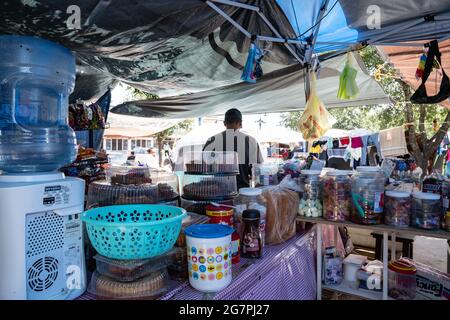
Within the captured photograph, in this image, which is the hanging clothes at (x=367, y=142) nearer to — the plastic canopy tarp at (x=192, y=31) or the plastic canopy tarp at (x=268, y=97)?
the plastic canopy tarp at (x=268, y=97)

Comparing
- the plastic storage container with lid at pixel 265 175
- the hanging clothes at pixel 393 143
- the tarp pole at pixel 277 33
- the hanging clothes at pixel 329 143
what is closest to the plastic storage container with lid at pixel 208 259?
the plastic storage container with lid at pixel 265 175

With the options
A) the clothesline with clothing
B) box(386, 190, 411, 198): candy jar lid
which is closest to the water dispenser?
box(386, 190, 411, 198): candy jar lid

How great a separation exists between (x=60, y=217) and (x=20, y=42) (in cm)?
83

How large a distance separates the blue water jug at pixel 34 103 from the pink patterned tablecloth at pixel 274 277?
0.95 meters

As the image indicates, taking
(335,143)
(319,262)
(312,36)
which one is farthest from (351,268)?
(335,143)

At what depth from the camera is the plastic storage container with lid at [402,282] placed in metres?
1.76

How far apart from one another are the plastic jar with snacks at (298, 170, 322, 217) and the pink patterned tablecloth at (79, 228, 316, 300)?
0.18 m

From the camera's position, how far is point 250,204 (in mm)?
1587

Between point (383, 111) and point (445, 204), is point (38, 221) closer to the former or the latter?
point (445, 204)

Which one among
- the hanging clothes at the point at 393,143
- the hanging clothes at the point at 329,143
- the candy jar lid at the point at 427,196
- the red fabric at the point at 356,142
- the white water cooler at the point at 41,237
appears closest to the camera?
the white water cooler at the point at 41,237

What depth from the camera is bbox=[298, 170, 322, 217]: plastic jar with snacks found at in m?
1.84

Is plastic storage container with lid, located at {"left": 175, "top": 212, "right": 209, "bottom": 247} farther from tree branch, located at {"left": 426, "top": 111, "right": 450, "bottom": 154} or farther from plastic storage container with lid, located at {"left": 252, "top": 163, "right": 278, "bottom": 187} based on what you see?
tree branch, located at {"left": 426, "top": 111, "right": 450, "bottom": 154}

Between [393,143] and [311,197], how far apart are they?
20.6ft
